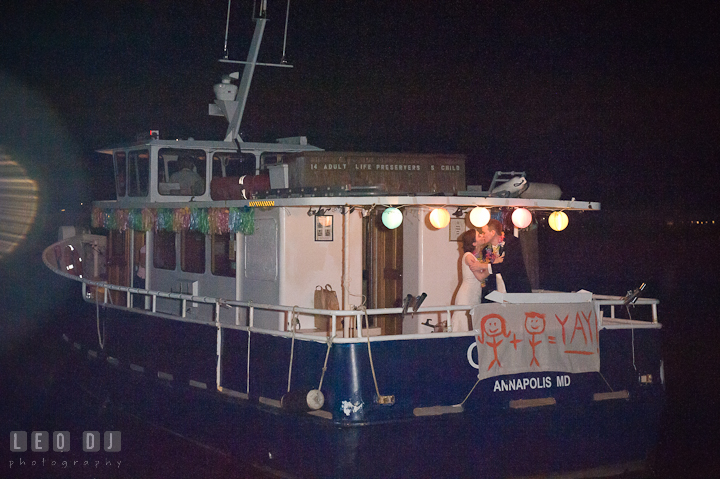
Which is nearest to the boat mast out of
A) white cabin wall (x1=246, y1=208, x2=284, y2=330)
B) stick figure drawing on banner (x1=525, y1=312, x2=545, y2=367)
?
white cabin wall (x1=246, y1=208, x2=284, y2=330)

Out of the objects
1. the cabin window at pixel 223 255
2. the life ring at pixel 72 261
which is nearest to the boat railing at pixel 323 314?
the cabin window at pixel 223 255

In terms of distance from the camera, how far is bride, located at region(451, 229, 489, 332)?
901 centimetres

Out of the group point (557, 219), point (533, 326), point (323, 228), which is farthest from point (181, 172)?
point (533, 326)

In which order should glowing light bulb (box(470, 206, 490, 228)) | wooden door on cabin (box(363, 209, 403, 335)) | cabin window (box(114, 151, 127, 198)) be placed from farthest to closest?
cabin window (box(114, 151, 127, 198))
wooden door on cabin (box(363, 209, 403, 335))
glowing light bulb (box(470, 206, 490, 228))

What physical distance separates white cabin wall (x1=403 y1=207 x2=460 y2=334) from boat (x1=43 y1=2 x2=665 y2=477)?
0.02m

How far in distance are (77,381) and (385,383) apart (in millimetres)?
7357

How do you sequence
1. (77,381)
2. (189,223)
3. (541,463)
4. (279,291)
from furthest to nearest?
(77,381)
(189,223)
(279,291)
(541,463)

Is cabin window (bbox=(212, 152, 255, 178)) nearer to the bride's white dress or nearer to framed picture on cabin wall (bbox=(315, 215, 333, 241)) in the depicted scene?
framed picture on cabin wall (bbox=(315, 215, 333, 241))

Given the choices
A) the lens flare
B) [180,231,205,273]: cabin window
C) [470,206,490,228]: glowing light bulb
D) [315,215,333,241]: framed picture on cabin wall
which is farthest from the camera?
the lens flare

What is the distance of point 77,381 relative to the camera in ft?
43.6

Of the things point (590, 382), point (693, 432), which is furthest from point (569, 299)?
point (693, 432)

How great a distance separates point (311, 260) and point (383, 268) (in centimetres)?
104

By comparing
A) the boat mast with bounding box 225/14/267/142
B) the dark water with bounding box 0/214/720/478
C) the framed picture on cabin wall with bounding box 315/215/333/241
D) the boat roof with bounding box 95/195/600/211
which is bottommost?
the dark water with bounding box 0/214/720/478

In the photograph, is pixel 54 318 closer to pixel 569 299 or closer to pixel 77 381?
→ pixel 77 381
